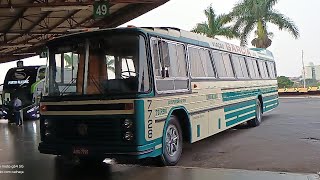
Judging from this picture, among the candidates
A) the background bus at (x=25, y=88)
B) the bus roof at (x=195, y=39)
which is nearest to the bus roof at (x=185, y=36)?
the bus roof at (x=195, y=39)

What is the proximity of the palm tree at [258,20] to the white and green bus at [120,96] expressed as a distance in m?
26.9

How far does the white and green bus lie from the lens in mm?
6320

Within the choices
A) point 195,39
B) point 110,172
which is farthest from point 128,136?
point 195,39

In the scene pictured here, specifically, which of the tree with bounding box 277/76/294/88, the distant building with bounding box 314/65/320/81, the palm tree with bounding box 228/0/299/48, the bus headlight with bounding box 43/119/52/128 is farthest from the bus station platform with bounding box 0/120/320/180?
the distant building with bounding box 314/65/320/81

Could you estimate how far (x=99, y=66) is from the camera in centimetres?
673

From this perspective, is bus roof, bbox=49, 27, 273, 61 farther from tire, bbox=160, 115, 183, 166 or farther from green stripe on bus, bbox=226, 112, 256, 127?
green stripe on bus, bbox=226, 112, 256, 127

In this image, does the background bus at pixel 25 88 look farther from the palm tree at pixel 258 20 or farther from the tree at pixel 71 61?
the palm tree at pixel 258 20

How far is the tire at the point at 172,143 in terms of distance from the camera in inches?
279

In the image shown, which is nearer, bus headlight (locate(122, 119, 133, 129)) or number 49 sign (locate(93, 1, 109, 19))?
bus headlight (locate(122, 119, 133, 129))

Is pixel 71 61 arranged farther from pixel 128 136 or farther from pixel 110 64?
pixel 128 136

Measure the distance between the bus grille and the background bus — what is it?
48.1 ft

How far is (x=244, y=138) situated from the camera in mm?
10523

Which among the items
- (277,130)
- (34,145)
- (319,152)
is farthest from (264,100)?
(34,145)

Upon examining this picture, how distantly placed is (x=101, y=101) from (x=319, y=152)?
4.68 meters
